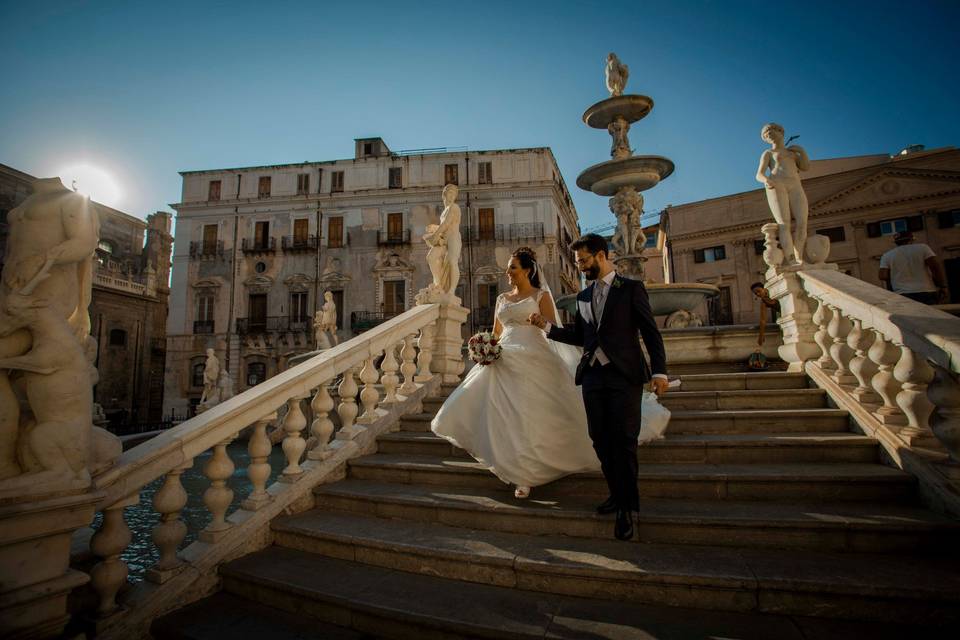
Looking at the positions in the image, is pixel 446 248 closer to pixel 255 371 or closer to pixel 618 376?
pixel 618 376

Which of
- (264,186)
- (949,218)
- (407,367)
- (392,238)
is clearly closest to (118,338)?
(264,186)

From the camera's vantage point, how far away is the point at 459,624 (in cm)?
214

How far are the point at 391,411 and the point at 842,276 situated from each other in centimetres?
452

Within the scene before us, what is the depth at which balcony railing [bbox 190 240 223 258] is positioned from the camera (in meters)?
29.6

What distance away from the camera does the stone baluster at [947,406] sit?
2584 millimetres

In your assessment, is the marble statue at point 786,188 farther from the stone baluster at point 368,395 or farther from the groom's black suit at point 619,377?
the stone baluster at point 368,395

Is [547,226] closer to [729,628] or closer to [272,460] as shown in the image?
[272,460]

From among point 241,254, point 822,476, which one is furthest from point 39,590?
point 241,254

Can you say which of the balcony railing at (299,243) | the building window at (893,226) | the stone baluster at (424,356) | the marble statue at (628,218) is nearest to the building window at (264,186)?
the balcony railing at (299,243)

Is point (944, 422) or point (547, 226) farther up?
point (547, 226)

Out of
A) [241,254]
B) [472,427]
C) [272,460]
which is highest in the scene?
[241,254]

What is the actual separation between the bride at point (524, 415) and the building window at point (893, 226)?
117 feet

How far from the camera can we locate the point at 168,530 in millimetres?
2686

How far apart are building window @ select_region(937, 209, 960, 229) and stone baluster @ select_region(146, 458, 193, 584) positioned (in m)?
39.3
